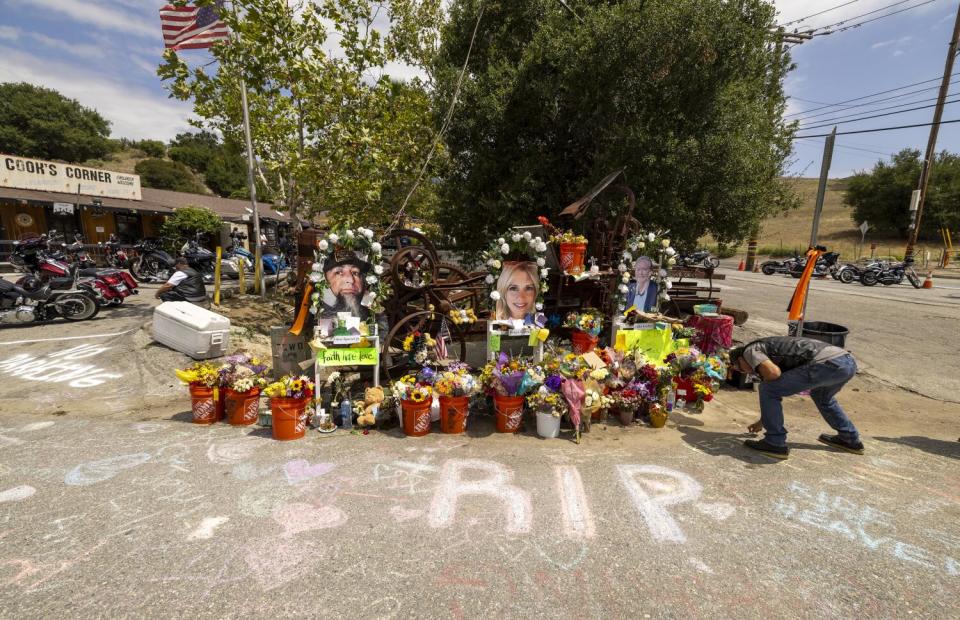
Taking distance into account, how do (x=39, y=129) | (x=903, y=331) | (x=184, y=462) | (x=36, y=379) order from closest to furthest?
(x=184, y=462) → (x=36, y=379) → (x=903, y=331) → (x=39, y=129)

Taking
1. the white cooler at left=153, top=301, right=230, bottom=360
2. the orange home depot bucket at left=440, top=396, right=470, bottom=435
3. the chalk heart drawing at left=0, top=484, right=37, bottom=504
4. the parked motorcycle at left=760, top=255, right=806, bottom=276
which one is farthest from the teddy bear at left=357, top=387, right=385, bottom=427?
the parked motorcycle at left=760, top=255, right=806, bottom=276

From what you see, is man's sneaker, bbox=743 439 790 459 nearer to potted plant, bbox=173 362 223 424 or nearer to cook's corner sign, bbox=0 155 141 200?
potted plant, bbox=173 362 223 424

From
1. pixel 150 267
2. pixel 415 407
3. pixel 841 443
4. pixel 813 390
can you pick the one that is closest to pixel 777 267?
pixel 841 443

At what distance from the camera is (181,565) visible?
9.63 feet

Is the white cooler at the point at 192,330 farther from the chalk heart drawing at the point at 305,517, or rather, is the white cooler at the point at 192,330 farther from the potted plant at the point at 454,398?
the chalk heart drawing at the point at 305,517

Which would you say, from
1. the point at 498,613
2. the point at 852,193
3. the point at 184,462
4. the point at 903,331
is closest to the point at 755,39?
the point at 903,331

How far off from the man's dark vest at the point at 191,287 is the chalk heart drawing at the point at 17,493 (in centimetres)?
606

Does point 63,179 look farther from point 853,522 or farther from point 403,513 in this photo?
point 853,522

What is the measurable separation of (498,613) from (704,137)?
30.2 feet

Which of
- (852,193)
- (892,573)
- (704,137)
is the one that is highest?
(852,193)

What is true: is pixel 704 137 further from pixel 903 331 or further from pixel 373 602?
pixel 373 602

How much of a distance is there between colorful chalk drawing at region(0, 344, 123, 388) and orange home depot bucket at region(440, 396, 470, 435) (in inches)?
208

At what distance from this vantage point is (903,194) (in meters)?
42.6

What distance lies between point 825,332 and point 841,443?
257cm
